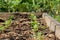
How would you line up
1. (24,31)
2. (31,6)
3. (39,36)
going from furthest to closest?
(31,6), (24,31), (39,36)

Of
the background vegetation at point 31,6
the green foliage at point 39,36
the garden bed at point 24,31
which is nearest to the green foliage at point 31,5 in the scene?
the background vegetation at point 31,6

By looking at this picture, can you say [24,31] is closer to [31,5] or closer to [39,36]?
[39,36]

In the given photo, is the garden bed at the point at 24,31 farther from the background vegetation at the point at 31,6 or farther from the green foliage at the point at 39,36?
the background vegetation at the point at 31,6

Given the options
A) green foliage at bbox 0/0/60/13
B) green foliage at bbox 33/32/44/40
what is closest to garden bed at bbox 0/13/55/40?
green foliage at bbox 33/32/44/40

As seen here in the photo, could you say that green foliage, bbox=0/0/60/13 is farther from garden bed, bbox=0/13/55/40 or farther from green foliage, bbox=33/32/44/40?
green foliage, bbox=33/32/44/40

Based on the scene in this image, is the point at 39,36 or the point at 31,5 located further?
the point at 31,5

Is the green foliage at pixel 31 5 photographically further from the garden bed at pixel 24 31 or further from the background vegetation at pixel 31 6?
the garden bed at pixel 24 31

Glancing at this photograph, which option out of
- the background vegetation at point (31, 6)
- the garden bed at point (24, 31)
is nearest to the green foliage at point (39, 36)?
the garden bed at point (24, 31)

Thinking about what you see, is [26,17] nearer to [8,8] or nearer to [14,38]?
[8,8]

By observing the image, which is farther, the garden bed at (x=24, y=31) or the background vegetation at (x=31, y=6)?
the background vegetation at (x=31, y=6)

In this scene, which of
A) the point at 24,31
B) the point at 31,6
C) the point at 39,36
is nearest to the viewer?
the point at 39,36

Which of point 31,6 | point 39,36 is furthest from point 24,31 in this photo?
point 31,6

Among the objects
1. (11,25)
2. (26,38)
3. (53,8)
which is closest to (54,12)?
(53,8)

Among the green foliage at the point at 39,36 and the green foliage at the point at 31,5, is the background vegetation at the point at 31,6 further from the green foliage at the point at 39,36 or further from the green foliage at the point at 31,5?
the green foliage at the point at 39,36
